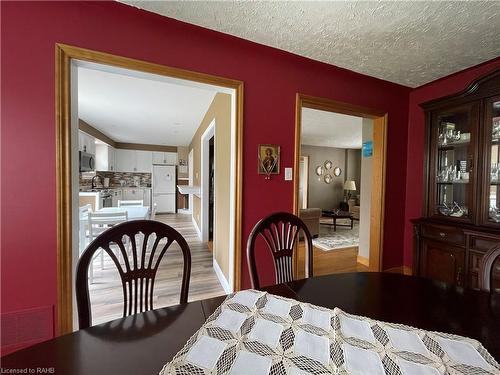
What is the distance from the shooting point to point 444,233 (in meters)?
2.14

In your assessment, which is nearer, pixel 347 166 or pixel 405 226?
pixel 405 226

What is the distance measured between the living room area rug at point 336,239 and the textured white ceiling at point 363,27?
310cm

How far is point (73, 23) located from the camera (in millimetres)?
1460

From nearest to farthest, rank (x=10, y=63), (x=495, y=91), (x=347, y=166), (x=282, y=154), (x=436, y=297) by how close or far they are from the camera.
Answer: (x=436, y=297) < (x=10, y=63) < (x=495, y=91) < (x=282, y=154) < (x=347, y=166)

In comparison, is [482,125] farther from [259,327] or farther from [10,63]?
[10,63]

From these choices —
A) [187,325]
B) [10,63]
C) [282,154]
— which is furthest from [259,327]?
[10,63]

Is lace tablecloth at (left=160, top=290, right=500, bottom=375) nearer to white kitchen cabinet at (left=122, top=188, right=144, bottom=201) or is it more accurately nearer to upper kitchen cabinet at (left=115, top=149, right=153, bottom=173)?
white kitchen cabinet at (left=122, top=188, right=144, bottom=201)

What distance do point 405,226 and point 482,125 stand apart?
1449mm

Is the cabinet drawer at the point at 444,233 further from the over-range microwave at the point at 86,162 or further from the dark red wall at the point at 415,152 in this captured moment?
the over-range microwave at the point at 86,162

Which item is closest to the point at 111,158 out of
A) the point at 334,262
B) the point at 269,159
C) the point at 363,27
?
the point at 269,159

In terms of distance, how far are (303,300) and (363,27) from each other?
1933mm

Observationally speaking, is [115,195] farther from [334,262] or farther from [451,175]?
[451,175]

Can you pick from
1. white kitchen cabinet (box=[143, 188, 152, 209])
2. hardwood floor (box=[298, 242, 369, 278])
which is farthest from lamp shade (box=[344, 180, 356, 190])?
white kitchen cabinet (box=[143, 188, 152, 209])

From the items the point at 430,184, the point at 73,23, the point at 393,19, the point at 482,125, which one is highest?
the point at 393,19
